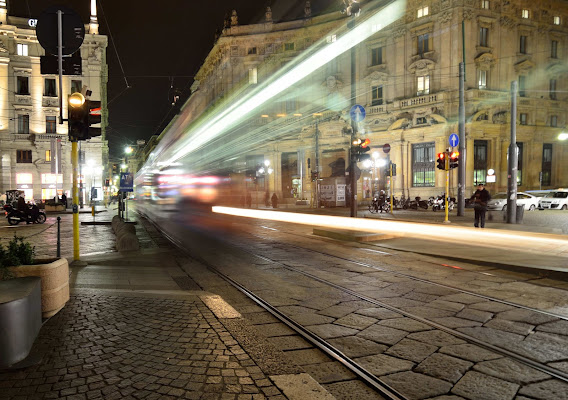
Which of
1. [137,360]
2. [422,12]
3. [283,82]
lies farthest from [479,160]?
[137,360]

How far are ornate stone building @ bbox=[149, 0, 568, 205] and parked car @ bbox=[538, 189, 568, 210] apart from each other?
19.2 ft

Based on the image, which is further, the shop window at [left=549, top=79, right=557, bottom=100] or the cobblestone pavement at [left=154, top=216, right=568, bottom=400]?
the shop window at [left=549, top=79, right=557, bottom=100]

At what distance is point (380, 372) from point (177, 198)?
2712cm

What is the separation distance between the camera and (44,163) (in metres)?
46.1

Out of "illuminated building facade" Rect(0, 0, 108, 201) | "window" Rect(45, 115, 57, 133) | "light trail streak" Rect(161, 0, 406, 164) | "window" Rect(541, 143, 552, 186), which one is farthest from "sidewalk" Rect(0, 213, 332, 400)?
"window" Rect(45, 115, 57, 133)

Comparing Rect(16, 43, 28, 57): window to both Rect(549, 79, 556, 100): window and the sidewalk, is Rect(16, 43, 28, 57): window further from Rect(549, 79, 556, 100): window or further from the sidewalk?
Rect(549, 79, 556, 100): window

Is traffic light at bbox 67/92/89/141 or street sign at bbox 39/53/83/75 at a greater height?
street sign at bbox 39/53/83/75

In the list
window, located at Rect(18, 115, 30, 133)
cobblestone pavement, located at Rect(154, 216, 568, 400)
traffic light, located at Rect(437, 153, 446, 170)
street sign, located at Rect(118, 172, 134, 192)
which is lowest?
cobblestone pavement, located at Rect(154, 216, 568, 400)

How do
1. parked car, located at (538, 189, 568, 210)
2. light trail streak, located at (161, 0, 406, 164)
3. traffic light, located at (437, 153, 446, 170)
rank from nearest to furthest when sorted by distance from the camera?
traffic light, located at (437, 153, 446, 170) < light trail streak, located at (161, 0, 406, 164) < parked car, located at (538, 189, 568, 210)

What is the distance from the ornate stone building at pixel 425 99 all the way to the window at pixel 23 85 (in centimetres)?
1886

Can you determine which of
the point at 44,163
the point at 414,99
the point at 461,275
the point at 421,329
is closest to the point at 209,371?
the point at 421,329

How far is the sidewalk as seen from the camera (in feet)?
11.2

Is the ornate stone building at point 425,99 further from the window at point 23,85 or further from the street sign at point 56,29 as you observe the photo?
the window at point 23,85

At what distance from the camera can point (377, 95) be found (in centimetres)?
4075
